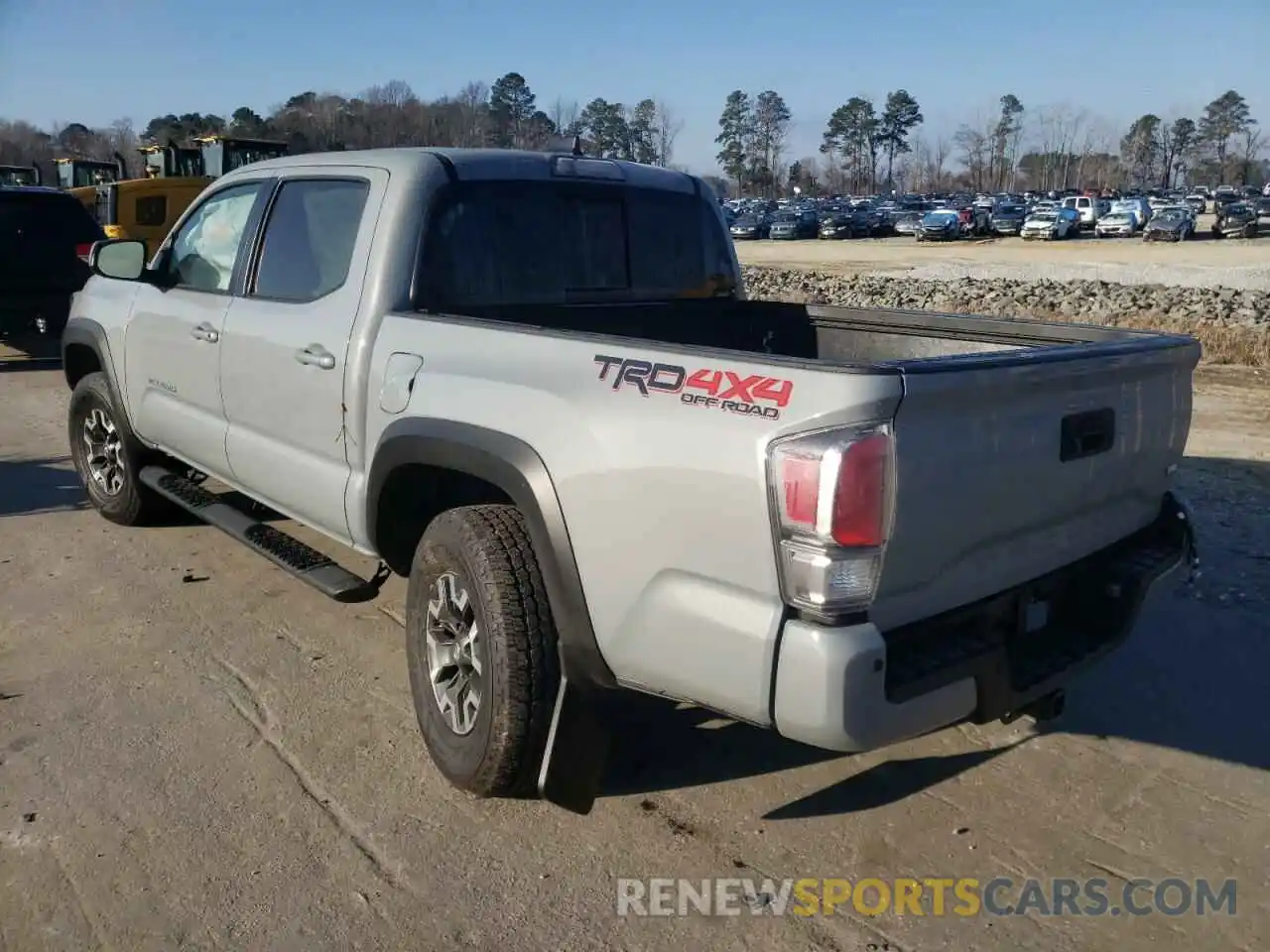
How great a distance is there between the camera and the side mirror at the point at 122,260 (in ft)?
17.9

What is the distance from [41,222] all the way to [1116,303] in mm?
14239

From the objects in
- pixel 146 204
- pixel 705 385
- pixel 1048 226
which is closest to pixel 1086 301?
pixel 146 204

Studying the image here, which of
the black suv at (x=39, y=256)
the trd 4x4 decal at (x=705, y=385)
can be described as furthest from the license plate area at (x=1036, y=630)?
the black suv at (x=39, y=256)

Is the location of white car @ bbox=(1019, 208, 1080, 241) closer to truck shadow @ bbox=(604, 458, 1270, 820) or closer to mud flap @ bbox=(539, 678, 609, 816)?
truck shadow @ bbox=(604, 458, 1270, 820)

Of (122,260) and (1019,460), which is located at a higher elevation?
(122,260)

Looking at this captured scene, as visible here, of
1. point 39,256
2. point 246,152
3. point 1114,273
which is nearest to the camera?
point 39,256

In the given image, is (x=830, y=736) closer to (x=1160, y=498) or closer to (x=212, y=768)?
(x=1160, y=498)

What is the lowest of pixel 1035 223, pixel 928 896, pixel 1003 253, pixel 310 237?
pixel 928 896

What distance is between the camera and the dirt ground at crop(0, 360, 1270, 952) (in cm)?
294

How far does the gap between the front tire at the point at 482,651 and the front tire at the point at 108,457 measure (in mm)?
3043

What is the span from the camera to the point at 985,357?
110 inches

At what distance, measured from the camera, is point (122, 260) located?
5.46 meters

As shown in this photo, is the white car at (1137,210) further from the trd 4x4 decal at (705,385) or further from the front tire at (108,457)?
the trd 4x4 decal at (705,385)

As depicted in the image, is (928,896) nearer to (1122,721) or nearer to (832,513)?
(832,513)
